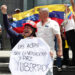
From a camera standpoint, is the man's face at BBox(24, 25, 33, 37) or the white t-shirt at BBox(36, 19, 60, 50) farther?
the white t-shirt at BBox(36, 19, 60, 50)

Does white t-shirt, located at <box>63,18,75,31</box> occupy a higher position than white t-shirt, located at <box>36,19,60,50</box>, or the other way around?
white t-shirt, located at <box>63,18,75,31</box>

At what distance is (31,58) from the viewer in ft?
12.9

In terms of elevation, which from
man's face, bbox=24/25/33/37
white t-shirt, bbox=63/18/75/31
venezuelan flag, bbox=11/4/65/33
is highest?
venezuelan flag, bbox=11/4/65/33

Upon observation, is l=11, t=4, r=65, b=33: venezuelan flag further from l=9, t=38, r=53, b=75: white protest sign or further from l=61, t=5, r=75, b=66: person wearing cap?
l=9, t=38, r=53, b=75: white protest sign

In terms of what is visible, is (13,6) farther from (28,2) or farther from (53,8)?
(53,8)

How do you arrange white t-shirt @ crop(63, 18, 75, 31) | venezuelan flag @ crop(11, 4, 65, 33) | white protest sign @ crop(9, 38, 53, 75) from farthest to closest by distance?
venezuelan flag @ crop(11, 4, 65, 33)
white t-shirt @ crop(63, 18, 75, 31)
white protest sign @ crop(9, 38, 53, 75)

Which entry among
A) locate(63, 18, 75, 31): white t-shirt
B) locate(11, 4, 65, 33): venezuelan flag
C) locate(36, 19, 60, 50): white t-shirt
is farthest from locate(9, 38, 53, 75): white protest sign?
locate(11, 4, 65, 33): venezuelan flag

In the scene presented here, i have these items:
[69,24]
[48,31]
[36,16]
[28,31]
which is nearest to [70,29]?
[69,24]

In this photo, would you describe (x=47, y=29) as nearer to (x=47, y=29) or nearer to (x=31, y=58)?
(x=47, y=29)

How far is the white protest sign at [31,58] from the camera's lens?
3.85m

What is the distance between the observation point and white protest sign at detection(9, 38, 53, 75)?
3.85 meters

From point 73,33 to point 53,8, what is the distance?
1.04 metres

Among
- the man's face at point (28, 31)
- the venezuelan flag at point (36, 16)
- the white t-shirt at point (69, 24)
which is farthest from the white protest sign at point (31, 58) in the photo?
the venezuelan flag at point (36, 16)

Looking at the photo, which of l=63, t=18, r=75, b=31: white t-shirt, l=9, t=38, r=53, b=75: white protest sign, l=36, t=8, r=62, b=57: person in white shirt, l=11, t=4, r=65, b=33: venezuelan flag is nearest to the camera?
l=9, t=38, r=53, b=75: white protest sign
